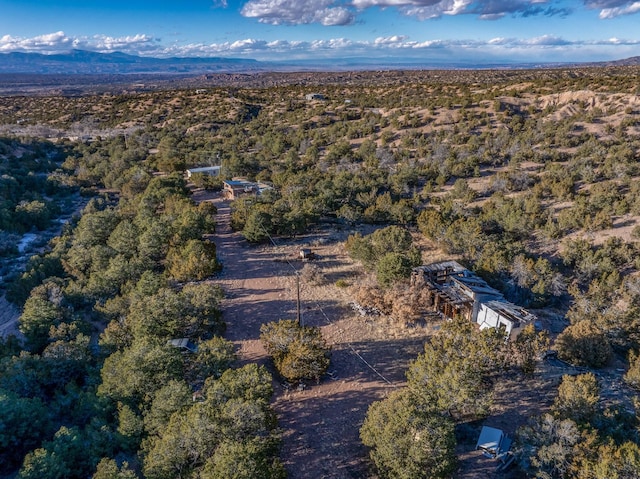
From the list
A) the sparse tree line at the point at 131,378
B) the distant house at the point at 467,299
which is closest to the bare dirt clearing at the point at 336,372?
the sparse tree line at the point at 131,378

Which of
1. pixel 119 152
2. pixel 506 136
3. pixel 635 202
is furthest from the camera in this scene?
pixel 119 152

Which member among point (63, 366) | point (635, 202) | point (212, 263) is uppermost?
point (635, 202)

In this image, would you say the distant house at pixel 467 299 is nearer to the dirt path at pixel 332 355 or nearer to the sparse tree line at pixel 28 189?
the dirt path at pixel 332 355

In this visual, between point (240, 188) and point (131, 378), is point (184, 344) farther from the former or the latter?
point (240, 188)

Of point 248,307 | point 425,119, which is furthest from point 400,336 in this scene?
point 425,119

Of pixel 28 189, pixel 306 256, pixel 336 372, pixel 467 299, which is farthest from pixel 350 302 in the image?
pixel 28 189

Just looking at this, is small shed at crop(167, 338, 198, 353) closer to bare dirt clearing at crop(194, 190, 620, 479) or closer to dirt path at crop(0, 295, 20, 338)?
bare dirt clearing at crop(194, 190, 620, 479)

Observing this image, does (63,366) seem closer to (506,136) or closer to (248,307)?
(248,307)
